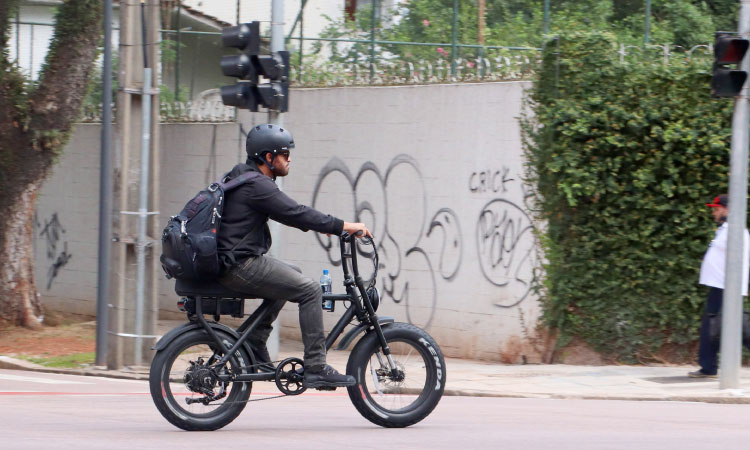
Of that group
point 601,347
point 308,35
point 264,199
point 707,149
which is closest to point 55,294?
point 308,35

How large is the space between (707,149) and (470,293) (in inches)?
132

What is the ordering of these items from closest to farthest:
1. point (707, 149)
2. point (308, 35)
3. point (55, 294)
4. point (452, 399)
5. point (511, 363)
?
point (452, 399), point (707, 149), point (511, 363), point (308, 35), point (55, 294)

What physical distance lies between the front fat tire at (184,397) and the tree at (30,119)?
8.89m

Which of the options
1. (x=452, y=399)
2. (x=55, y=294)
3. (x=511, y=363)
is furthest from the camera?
(x=55, y=294)

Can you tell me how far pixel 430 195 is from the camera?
1388 centimetres

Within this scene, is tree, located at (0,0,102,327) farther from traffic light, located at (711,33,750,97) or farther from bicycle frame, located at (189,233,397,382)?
bicycle frame, located at (189,233,397,382)

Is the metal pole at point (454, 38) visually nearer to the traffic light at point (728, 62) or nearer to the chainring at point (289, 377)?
the traffic light at point (728, 62)

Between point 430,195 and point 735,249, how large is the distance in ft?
14.8

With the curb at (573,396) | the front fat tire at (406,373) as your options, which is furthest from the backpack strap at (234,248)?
the curb at (573,396)

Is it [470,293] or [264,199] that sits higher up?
[264,199]

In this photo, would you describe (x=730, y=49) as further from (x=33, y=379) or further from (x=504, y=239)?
(x=33, y=379)

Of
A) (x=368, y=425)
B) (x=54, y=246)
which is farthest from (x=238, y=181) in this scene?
(x=54, y=246)

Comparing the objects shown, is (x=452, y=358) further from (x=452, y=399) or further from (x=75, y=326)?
(x=75, y=326)

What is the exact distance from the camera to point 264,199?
7082 millimetres
